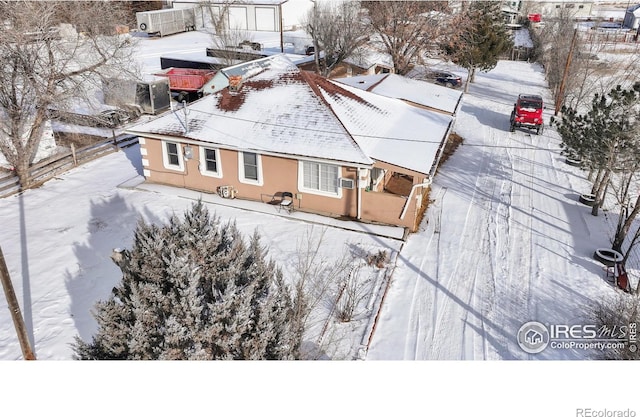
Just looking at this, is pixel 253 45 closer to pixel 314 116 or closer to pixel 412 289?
pixel 314 116

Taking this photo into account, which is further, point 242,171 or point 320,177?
point 242,171

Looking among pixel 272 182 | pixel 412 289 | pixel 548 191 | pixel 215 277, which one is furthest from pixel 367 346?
pixel 548 191

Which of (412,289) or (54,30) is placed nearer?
(412,289)

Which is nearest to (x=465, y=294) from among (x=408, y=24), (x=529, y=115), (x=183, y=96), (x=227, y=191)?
(x=227, y=191)

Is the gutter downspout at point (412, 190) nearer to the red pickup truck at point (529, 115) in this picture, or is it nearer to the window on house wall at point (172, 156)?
the window on house wall at point (172, 156)

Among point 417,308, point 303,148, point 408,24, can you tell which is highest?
point 408,24

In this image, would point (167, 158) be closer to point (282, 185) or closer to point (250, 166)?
point (250, 166)
